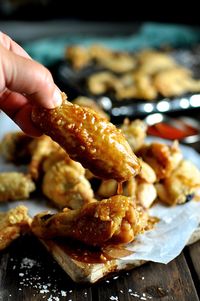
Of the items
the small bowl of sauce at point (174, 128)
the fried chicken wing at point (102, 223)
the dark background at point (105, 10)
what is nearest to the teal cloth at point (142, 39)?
the dark background at point (105, 10)

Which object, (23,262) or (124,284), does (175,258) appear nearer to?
(124,284)

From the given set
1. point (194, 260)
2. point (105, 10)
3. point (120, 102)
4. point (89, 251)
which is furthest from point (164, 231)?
point (105, 10)

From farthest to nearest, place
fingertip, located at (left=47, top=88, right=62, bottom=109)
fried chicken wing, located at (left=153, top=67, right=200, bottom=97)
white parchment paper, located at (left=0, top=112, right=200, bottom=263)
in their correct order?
1. fried chicken wing, located at (left=153, top=67, right=200, bottom=97)
2. white parchment paper, located at (left=0, top=112, right=200, bottom=263)
3. fingertip, located at (left=47, top=88, right=62, bottom=109)

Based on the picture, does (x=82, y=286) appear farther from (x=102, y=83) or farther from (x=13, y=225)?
(x=102, y=83)

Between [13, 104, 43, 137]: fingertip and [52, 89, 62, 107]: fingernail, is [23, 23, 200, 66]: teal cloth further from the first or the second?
[52, 89, 62, 107]: fingernail

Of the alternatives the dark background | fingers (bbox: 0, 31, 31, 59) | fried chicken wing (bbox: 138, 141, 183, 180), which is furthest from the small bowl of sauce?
the dark background
